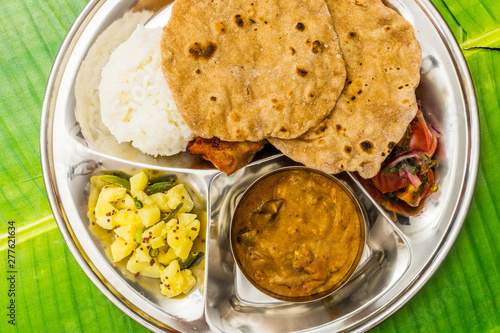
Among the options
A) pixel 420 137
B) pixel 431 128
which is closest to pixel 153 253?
pixel 420 137

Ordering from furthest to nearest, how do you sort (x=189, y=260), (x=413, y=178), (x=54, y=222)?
(x=54, y=222)
(x=189, y=260)
(x=413, y=178)

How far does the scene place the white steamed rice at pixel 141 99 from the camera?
8.14 feet

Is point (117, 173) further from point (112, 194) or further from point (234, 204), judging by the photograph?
point (234, 204)

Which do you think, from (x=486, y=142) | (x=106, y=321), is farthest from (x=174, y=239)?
(x=486, y=142)

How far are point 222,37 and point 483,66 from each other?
67.6 inches

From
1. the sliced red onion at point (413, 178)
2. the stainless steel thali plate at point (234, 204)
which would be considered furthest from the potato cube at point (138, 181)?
the sliced red onion at point (413, 178)

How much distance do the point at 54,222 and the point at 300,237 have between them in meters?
1.68

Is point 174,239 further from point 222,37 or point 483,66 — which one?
point 483,66

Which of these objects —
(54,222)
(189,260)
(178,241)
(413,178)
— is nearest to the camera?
(413,178)

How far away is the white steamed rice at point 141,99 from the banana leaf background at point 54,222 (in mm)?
601

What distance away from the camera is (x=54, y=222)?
9.02ft

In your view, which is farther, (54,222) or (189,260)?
(54,222)

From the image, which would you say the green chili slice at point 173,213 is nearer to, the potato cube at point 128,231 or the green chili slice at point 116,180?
the potato cube at point 128,231

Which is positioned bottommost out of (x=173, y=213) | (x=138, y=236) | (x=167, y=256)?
(x=167, y=256)
